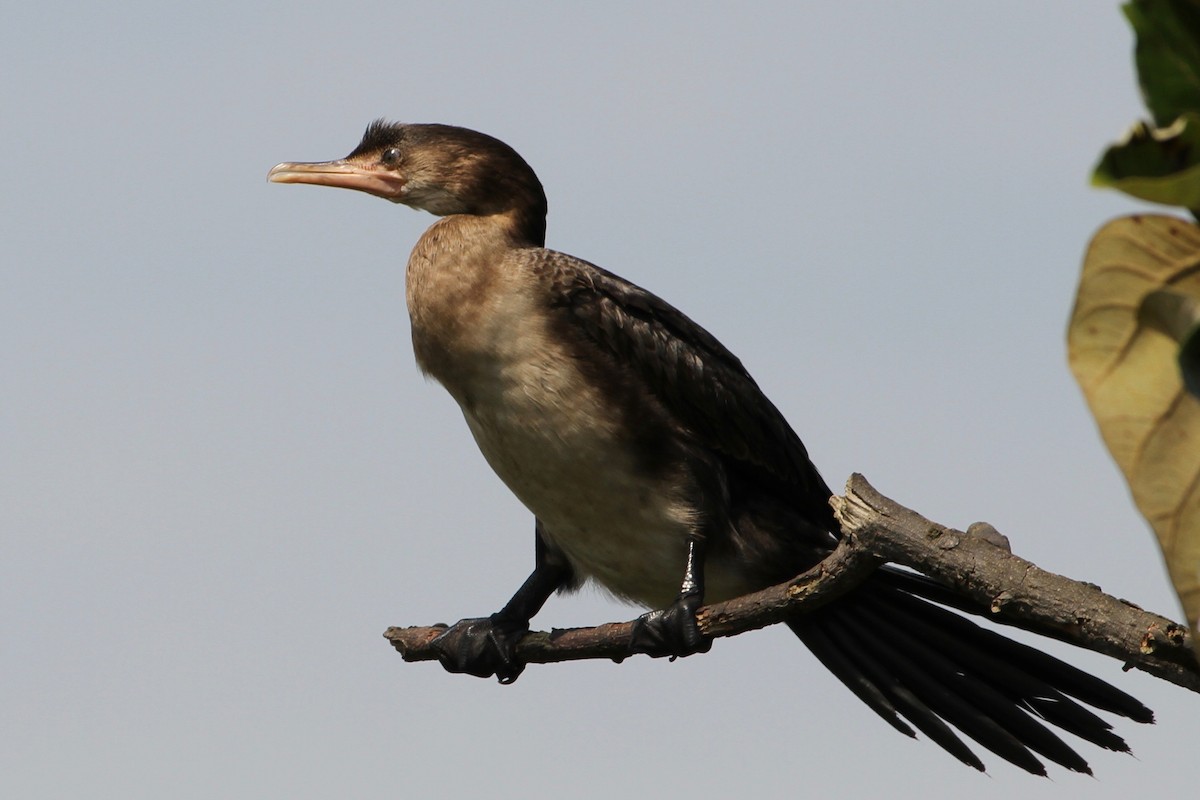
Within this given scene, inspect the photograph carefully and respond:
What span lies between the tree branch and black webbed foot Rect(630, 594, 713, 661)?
652 millimetres

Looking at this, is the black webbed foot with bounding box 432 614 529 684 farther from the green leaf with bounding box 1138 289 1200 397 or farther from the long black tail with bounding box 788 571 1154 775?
the green leaf with bounding box 1138 289 1200 397

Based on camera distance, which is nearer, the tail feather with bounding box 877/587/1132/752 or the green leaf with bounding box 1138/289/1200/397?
the green leaf with bounding box 1138/289/1200/397

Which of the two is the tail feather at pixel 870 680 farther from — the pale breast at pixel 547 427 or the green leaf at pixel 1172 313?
the green leaf at pixel 1172 313

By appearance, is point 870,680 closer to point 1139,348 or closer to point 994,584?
point 994,584

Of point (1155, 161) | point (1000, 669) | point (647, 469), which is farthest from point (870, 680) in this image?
point (1155, 161)

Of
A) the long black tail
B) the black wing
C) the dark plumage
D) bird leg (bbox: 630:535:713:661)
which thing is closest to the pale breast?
the dark plumage

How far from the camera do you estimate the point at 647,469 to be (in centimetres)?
483

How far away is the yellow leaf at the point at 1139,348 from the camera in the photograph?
4.87 feet

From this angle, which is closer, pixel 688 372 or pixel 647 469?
pixel 647 469

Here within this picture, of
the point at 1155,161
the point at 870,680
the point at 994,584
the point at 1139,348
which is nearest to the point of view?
the point at 1155,161

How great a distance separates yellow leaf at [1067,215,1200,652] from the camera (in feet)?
4.87

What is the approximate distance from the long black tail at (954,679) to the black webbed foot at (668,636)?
497 millimetres

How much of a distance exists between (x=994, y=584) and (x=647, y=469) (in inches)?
66.1

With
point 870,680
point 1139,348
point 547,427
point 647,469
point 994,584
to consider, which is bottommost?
point 870,680
